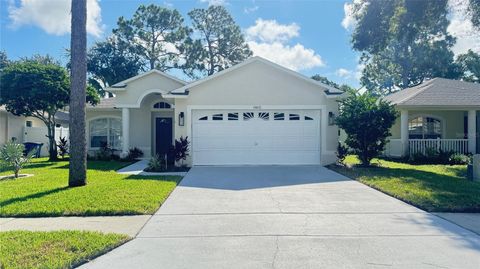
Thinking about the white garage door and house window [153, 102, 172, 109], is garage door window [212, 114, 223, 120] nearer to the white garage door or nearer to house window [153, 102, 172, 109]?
the white garage door

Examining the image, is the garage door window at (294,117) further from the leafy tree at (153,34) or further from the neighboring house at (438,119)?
the leafy tree at (153,34)

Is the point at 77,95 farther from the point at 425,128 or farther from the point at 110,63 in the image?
the point at 110,63

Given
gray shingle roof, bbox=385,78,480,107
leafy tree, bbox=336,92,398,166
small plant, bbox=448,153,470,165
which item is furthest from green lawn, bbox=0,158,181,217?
small plant, bbox=448,153,470,165

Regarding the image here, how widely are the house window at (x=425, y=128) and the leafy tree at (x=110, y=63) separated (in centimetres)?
2593

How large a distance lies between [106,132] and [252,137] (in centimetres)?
1001

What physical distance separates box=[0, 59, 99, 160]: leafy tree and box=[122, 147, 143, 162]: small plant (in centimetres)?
427

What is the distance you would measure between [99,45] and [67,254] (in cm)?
3331

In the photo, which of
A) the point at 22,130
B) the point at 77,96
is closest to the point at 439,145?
the point at 77,96

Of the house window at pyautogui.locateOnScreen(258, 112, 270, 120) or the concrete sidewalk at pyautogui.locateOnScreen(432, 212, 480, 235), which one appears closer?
the concrete sidewalk at pyautogui.locateOnScreen(432, 212, 480, 235)

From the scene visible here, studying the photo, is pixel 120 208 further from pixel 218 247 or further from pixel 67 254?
pixel 218 247

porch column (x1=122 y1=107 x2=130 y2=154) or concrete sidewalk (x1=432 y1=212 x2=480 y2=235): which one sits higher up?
porch column (x1=122 y1=107 x2=130 y2=154)

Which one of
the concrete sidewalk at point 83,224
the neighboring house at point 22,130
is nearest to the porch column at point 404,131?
the concrete sidewalk at point 83,224

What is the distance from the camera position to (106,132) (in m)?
19.4

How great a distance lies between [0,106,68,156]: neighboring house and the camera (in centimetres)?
1944
